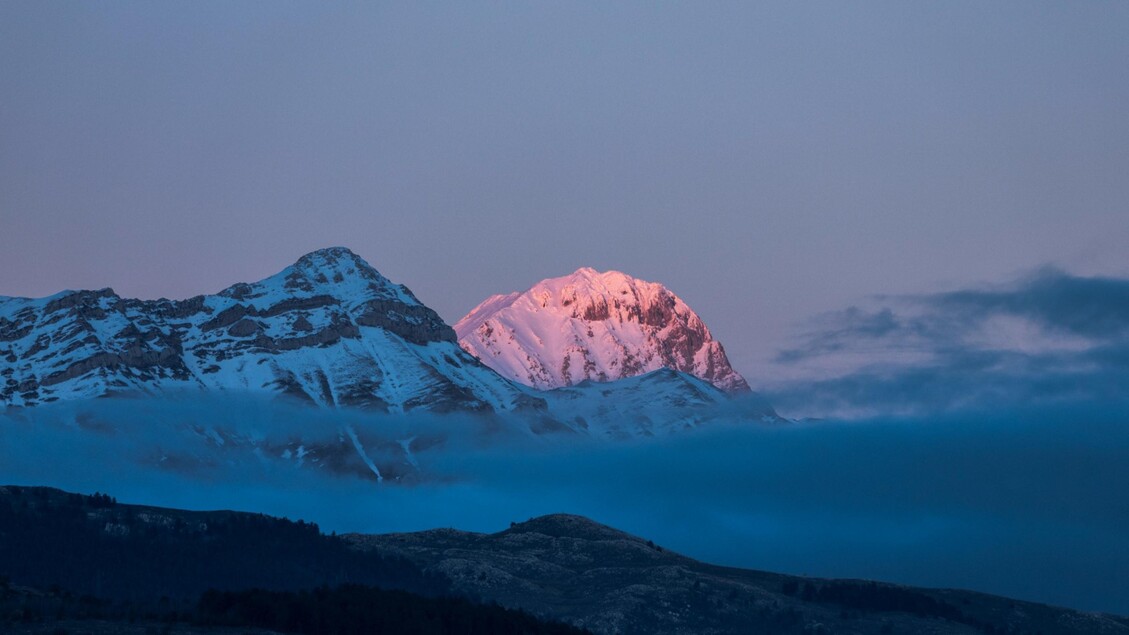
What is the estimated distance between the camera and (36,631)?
643 ft

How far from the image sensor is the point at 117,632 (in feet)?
655

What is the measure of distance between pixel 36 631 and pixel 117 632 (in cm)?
754
